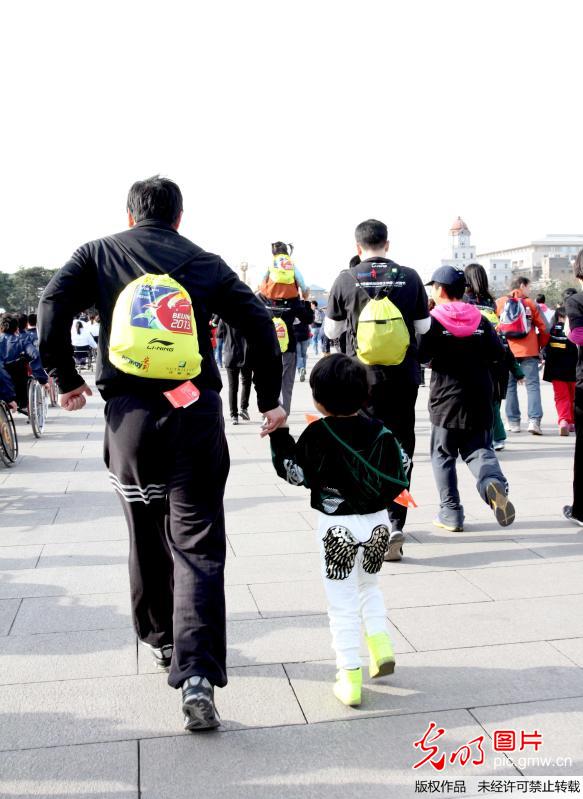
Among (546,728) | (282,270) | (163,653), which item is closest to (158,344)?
(163,653)

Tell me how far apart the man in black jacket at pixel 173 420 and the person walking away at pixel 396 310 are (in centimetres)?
180

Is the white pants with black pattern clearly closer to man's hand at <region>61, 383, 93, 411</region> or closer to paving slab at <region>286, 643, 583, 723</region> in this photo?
paving slab at <region>286, 643, 583, 723</region>

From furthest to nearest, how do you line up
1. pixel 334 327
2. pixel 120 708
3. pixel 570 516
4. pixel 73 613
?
pixel 570 516, pixel 334 327, pixel 73 613, pixel 120 708

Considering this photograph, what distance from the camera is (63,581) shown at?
175 inches

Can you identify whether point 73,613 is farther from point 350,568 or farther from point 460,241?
point 460,241

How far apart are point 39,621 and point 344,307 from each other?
7.99ft

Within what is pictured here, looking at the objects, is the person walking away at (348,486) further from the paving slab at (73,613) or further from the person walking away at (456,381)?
the person walking away at (456,381)

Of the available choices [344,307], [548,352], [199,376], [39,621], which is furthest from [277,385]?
[548,352]

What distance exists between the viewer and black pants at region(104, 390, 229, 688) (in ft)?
9.20

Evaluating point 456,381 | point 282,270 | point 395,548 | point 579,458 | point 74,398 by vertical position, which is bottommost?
point 395,548

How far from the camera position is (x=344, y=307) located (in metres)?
5.00

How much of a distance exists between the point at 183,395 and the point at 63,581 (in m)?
2.10

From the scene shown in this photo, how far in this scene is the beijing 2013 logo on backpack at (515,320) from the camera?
9.99 m

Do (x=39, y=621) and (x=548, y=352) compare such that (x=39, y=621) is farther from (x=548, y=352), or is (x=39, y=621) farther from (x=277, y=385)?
(x=548, y=352)
